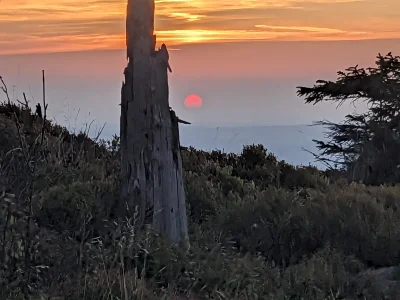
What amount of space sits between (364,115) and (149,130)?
17265 mm

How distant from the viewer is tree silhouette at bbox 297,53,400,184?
808 inches

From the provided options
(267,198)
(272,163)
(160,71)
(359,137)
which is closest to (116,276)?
(160,71)

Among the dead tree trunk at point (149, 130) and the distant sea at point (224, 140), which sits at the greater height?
the distant sea at point (224, 140)

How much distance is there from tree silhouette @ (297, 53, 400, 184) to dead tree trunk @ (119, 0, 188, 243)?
11.3 meters

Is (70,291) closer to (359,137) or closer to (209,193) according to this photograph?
(209,193)

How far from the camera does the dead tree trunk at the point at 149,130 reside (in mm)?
8320

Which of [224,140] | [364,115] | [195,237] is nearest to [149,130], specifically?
[195,237]

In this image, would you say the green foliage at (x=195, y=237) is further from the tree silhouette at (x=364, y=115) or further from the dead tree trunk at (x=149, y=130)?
the tree silhouette at (x=364, y=115)

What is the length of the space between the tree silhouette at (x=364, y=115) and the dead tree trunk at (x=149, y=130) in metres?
→ 11.3

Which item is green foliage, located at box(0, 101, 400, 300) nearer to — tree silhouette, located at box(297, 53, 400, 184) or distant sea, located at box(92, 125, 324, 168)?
distant sea, located at box(92, 125, 324, 168)

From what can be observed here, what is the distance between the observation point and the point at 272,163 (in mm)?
15031

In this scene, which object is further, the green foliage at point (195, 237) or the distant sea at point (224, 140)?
the distant sea at point (224, 140)

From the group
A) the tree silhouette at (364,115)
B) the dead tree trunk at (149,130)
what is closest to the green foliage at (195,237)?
the dead tree trunk at (149,130)

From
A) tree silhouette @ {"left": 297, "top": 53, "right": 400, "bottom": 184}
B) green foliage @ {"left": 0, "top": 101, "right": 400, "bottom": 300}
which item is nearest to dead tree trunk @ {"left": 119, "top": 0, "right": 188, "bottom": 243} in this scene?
green foliage @ {"left": 0, "top": 101, "right": 400, "bottom": 300}
